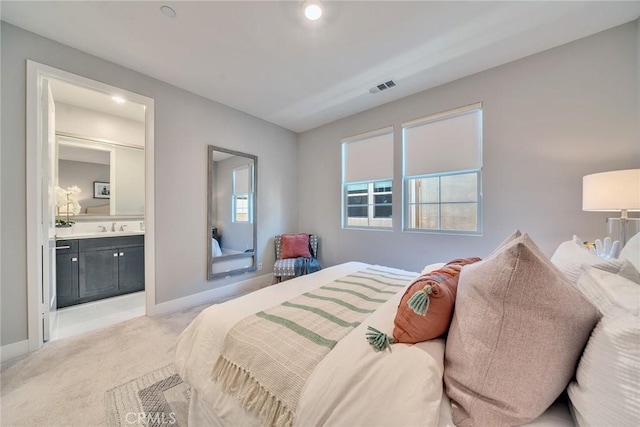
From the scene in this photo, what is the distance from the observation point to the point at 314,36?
2.04m

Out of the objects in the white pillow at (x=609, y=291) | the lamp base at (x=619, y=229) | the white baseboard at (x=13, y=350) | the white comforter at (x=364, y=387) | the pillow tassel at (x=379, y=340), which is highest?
the lamp base at (x=619, y=229)

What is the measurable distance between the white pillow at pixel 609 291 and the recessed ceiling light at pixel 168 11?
2.92 m

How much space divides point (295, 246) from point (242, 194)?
119 cm

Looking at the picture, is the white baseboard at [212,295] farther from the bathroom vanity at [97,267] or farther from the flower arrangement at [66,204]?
the flower arrangement at [66,204]

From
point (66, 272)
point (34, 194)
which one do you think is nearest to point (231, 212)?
point (34, 194)

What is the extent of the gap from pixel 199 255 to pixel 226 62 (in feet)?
7.75

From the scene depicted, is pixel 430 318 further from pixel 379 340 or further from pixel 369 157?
pixel 369 157

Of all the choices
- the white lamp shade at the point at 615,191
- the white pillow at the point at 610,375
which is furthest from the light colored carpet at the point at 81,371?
the white lamp shade at the point at 615,191

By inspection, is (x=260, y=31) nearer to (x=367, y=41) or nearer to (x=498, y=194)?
(x=367, y=41)

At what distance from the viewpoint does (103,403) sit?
1449 mm

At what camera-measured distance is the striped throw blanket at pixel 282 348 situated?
0.87m

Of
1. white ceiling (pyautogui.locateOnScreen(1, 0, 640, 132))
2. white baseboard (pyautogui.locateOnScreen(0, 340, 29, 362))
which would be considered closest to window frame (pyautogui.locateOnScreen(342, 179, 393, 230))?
white ceiling (pyautogui.locateOnScreen(1, 0, 640, 132))

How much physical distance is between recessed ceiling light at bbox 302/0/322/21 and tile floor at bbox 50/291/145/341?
11.6 ft

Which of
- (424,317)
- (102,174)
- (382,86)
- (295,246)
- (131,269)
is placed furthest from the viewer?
(295,246)
